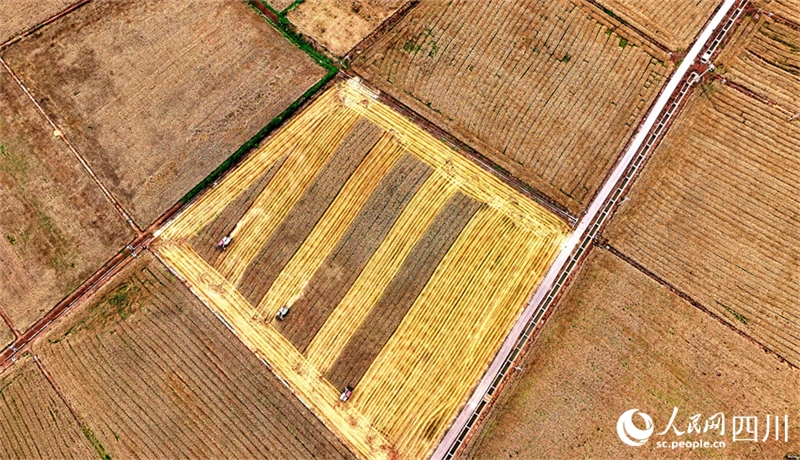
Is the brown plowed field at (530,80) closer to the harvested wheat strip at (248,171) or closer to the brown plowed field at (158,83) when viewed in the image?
the harvested wheat strip at (248,171)

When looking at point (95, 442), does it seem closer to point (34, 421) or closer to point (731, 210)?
point (34, 421)

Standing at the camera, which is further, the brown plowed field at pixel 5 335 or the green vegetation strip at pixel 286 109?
the green vegetation strip at pixel 286 109

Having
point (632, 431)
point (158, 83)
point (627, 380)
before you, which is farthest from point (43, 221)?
point (632, 431)

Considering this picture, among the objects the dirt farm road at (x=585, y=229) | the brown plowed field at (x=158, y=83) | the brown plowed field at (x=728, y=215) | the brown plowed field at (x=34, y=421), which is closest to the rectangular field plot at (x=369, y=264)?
the dirt farm road at (x=585, y=229)

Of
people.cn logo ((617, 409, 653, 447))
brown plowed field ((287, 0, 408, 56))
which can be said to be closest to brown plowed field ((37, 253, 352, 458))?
people.cn logo ((617, 409, 653, 447))

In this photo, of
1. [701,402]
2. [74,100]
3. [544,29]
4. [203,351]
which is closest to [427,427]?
[203,351]
